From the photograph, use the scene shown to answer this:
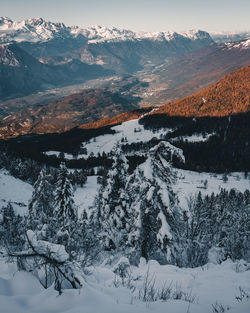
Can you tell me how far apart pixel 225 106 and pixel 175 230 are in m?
195

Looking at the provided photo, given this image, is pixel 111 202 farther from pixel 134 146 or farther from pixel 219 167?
pixel 134 146

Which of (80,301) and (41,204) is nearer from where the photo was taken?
(80,301)

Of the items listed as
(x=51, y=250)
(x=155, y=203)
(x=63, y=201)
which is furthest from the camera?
(x=63, y=201)

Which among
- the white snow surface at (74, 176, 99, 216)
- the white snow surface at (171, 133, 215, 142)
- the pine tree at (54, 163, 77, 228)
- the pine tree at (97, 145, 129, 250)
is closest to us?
the pine tree at (97, 145, 129, 250)

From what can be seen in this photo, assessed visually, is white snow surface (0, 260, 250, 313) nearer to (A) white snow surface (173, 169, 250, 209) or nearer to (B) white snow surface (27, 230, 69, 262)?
(B) white snow surface (27, 230, 69, 262)

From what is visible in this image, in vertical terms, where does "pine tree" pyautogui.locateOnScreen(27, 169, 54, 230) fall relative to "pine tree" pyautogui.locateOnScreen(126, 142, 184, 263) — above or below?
below

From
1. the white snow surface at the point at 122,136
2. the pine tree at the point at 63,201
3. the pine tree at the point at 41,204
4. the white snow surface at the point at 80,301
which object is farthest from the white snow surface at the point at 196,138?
the white snow surface at the point at 80,301

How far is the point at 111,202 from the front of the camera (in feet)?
66.3

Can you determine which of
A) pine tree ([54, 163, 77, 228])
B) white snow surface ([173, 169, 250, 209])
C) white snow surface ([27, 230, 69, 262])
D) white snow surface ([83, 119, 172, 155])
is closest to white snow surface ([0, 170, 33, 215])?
pine tree ([54, 163, 77, 228])

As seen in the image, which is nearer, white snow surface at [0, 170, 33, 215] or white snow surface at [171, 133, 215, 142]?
white snow surface at [0, 170, 33, 215]

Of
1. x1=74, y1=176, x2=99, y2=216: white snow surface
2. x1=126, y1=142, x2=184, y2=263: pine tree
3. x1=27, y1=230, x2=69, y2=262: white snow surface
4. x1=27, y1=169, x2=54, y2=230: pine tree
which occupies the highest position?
x1=27, y1=230, x2=69, y2=262: white snow surface

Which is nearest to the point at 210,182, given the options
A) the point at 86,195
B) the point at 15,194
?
the point at 86,195

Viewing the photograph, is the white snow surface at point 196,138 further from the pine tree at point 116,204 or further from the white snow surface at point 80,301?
the white snow surface at point 80,301

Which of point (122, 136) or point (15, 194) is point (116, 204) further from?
point (122, 136)
